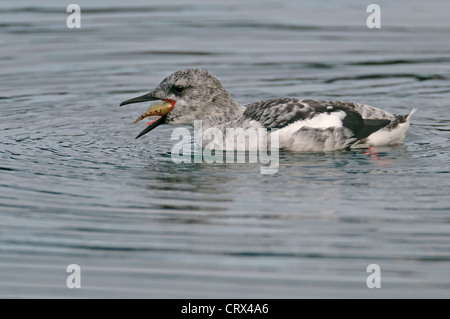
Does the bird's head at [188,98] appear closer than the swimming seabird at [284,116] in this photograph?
No

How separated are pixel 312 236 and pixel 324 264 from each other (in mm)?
523

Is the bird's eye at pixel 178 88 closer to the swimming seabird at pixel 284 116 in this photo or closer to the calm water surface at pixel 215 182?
the swimming seabird at pixel 284 116

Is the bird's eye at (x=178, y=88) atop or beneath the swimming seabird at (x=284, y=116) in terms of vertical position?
atop

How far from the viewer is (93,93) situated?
12.5m

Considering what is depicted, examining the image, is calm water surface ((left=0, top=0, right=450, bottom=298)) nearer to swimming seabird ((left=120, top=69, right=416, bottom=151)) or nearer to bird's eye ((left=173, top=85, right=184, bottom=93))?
swimming seabird ((left=120, top=69, right=416, bottom=151))

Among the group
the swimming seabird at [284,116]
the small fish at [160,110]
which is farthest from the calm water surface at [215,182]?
the small fish at [160,110]

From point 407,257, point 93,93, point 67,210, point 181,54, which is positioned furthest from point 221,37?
point 407,257

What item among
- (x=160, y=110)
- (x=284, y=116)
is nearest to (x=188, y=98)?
(x=160, y=110)

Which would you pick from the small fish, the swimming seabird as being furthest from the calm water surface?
the small fish

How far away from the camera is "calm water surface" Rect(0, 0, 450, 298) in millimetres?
6309

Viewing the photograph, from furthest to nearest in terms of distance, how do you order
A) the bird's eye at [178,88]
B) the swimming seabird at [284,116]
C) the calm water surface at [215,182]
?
1. the bird's eye at [178,88]
2. the swimming seabird at [284,116]
3. the calm water surface at [215,182]

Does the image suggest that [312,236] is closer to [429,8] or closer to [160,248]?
[160,248]

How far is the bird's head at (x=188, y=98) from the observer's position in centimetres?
968

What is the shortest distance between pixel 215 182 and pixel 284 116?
1468mm
